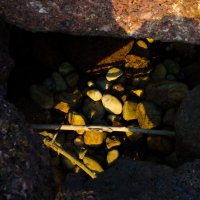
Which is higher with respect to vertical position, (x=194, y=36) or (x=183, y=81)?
(x=194, y=36)

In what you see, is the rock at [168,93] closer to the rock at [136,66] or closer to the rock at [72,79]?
the rock at [136,66]

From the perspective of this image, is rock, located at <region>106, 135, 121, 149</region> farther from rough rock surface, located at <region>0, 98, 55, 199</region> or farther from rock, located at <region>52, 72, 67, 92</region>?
rough rock surface, located at <region>0, 98, 55, 199</region>

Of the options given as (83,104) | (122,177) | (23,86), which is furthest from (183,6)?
(23,86)

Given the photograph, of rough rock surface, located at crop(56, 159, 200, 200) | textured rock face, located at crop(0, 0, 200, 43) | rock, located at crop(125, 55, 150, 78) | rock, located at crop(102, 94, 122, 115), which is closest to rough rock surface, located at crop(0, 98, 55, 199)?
rough rock surface, located at crop(56, 159, 200, 200)

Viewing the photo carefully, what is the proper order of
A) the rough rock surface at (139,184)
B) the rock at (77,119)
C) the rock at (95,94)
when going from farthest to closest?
1. the rock at (95,94)
2. the rock at (77,119)
3. the rough rock surface at (139,184)

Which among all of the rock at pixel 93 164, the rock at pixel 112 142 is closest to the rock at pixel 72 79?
the rock at pixel 112 142

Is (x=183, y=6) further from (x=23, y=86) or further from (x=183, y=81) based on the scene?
(x=23, y=86)

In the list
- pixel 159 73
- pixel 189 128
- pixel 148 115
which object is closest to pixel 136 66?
pixel 159 73
